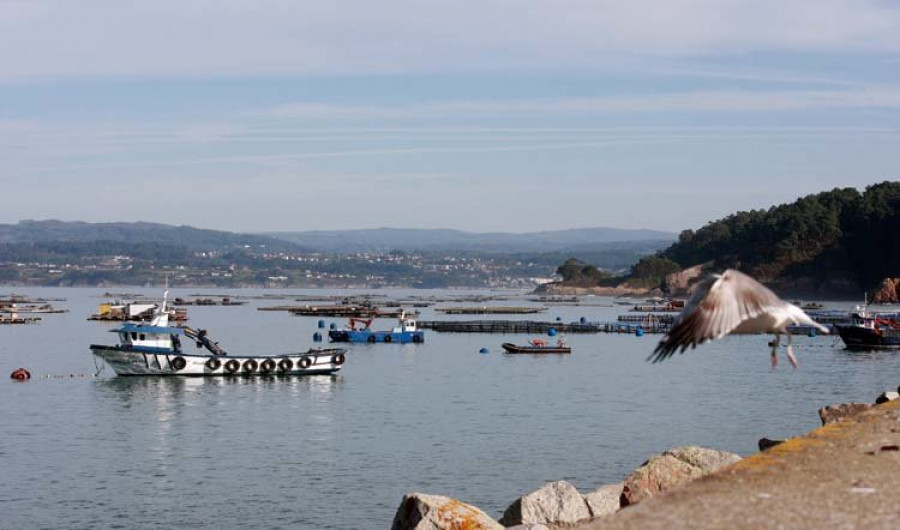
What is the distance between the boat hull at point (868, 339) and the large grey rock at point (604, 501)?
7369cm

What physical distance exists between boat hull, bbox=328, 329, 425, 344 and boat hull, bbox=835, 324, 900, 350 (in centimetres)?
3638

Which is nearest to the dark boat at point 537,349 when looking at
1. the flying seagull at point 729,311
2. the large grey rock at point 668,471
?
the large grey rock at point 668,471

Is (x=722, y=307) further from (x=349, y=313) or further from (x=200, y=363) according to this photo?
(x=349, y=313)

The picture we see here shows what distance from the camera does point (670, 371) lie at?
7556cm

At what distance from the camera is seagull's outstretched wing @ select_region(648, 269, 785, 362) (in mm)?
12234

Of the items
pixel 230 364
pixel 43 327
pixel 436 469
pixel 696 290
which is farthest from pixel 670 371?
pixel 43 327

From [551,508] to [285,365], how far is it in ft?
165

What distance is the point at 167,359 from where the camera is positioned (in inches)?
2655

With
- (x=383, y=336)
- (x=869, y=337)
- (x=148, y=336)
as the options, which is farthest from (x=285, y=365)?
(x=869, y=337)

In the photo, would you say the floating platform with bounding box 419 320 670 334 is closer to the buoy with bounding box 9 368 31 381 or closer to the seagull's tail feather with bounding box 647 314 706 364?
the buoy with bounding box 9 368 31 381

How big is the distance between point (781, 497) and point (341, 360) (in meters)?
62.7

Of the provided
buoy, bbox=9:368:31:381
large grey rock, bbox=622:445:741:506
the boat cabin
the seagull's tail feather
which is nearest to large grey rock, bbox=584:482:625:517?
large grey rock, bbox=622:445:741:506

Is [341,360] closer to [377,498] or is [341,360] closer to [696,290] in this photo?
[377,498]

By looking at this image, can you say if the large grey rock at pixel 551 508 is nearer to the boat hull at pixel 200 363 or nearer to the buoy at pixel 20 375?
the boat hull at pixel 200 363
